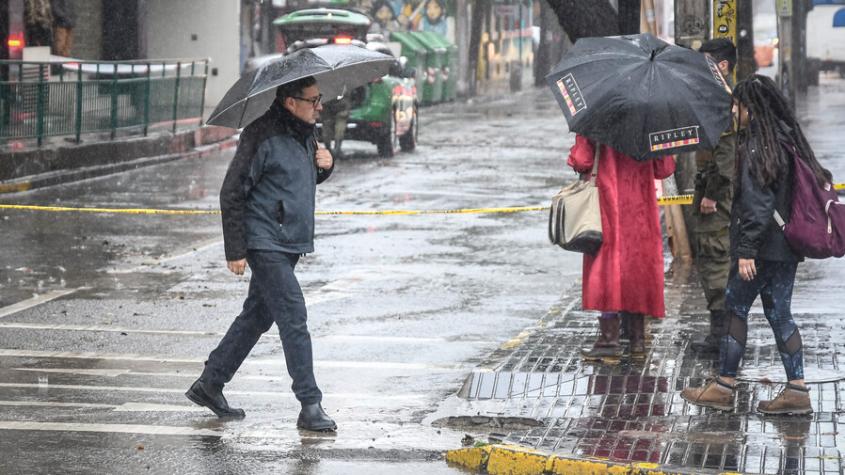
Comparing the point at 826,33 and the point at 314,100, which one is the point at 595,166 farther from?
the point at 826,33

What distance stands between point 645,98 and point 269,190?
99.5 inches

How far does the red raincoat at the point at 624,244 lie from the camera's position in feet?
30.7

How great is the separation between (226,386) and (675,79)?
123 inches

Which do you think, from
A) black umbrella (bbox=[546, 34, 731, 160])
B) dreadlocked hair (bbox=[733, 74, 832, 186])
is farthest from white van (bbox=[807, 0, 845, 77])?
dreadlocked hair (bbox=[733, 74, 832, 186])

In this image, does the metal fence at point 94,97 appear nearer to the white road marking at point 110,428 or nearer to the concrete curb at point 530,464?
the white road marking at point 110,428

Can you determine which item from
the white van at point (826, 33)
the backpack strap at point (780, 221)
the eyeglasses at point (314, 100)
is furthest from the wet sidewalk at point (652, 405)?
the white van at point (826, 33)

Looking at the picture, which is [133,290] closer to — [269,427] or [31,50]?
[269,427]

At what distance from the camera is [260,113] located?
768cm

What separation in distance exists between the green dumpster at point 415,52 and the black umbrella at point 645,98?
3646 cm

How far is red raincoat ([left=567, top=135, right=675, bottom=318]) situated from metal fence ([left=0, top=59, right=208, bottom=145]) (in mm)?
12940

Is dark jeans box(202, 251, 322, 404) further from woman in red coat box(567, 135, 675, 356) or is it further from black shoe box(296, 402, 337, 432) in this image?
woman in red coat box(567, 135, 675, 356)

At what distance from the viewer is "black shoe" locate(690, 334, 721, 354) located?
380 inches

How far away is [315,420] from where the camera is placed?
304 inches

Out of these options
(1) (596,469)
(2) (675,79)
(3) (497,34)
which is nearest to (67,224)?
(2) (675,79)
